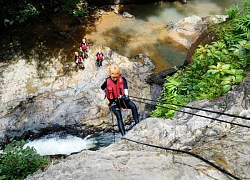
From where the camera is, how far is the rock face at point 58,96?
34.6 ft

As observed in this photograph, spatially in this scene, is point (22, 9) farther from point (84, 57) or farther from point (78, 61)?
point (78, 61)

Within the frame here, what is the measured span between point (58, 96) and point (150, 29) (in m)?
7.51

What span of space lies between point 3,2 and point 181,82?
10.7m

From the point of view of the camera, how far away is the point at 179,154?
3.93m

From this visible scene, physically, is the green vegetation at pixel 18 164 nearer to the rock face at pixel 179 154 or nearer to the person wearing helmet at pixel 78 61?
the rock face at pixel 179 154

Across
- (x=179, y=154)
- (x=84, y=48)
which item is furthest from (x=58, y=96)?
(x=179, y=154)

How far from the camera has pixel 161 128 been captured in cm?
532

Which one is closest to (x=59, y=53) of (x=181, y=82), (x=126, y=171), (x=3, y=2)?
(x=3, y=2)

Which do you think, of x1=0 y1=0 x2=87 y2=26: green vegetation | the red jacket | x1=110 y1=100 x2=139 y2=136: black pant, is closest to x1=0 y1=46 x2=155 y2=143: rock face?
x1=0 y1=0 x2=87 y2=26: green vegetation

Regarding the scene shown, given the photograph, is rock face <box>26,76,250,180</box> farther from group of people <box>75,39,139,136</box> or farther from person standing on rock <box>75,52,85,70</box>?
person standing on rock <box>75,52,85,70</box>

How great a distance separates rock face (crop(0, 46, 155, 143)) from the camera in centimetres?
1054

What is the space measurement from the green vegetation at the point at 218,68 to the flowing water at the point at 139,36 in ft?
12.6

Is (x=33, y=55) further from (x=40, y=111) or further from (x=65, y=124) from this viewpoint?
(x=65, y=124)

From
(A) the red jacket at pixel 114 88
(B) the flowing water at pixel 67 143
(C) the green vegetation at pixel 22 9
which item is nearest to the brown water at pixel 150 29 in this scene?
(C) the green vegetation at pixel 22 9
